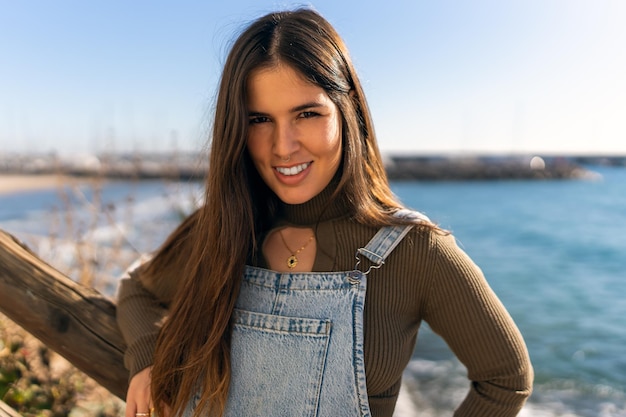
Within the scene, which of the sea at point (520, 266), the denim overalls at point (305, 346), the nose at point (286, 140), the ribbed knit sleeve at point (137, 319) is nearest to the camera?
the denim overalls at point (305, 346)

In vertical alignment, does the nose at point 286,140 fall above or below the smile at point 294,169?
above

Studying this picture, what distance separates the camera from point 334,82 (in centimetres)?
143

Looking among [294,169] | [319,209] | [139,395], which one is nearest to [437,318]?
[319,209]

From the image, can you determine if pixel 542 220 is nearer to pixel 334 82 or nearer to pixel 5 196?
pixel 334 82

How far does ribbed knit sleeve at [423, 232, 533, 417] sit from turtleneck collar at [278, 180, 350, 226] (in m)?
0.32

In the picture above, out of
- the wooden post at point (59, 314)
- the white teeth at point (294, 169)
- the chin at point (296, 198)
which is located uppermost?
the white teeth at point (294, 169)

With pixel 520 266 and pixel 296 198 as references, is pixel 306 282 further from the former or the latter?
pixel 520 266

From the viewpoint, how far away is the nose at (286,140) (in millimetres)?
1412

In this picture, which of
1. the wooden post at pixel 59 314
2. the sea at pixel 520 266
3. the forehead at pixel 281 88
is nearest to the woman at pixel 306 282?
the forehead at pixel 281 88

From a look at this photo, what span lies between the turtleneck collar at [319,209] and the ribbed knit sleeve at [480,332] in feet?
1.03

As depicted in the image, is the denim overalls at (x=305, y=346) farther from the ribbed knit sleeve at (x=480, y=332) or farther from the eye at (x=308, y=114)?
the eye at (x=308, y=114)

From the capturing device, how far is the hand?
4.78 ft

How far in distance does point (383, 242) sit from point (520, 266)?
14084mm

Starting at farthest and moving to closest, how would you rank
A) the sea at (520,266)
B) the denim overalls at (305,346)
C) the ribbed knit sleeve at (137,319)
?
the sea at (520,266)
the ribbed knit sleeve at (137,319)
the denim overalls at (305,346)
